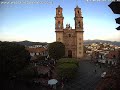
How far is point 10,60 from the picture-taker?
15906 mm

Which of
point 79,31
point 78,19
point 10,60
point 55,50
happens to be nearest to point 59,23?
point 78,19

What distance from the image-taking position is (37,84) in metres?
17.0

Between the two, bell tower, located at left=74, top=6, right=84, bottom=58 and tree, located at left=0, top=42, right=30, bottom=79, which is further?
bell tower, located at left=74, top=6, right=84, bottom=58

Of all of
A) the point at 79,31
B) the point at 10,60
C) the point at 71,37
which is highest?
the point at 79,31

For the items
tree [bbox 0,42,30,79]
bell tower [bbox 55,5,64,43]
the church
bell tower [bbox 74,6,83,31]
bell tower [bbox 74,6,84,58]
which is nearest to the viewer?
tree [bbox 0,42,30,79]

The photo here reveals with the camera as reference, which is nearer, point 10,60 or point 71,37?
point 10,60

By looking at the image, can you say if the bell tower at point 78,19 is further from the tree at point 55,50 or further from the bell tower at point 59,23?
the tree at point 55,50

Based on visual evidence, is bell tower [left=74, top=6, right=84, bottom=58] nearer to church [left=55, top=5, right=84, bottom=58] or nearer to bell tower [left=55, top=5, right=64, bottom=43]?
church [left=55, top=5, right=84, bottom=58]

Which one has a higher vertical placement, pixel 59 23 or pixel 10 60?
pixel 59 23

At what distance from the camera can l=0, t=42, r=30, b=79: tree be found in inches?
595

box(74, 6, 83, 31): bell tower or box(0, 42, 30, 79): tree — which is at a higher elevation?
box(74, 6, 83, 31): bell tower

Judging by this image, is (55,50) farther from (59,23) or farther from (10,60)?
(10,60)

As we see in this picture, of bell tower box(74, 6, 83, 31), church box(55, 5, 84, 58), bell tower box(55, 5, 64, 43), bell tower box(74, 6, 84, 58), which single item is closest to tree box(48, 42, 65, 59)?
bell tower box(55, 5, 64, 43)

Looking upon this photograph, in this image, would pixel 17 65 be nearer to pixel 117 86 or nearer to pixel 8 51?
pixel 8 51
